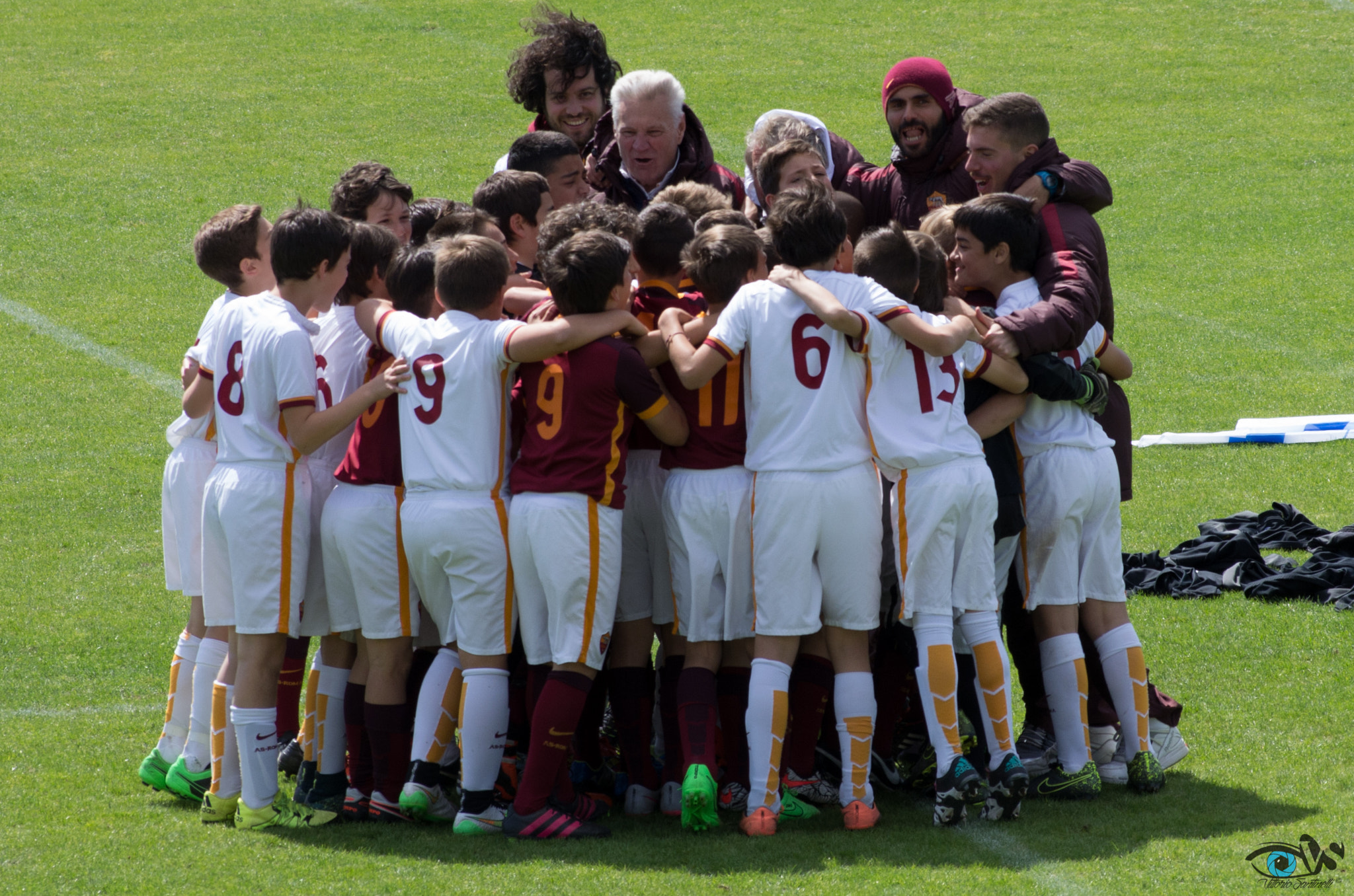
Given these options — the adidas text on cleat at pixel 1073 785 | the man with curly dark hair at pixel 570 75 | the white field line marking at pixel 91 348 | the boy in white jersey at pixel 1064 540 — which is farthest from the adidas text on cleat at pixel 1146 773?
the white field line marking at pixel 91 348

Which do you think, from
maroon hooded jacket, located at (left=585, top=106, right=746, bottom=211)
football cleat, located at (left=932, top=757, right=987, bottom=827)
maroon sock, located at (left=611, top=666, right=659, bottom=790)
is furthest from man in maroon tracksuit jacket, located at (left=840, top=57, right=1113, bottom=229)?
football cleat, located at (left=932, top=757, right=987, bottom=827)

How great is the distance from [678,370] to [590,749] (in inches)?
58.7

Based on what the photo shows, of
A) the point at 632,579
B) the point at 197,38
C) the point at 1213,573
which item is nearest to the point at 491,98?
the point at 197,38

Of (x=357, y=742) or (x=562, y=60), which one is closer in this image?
(x=357, y=742)

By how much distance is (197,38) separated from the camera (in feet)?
80.0

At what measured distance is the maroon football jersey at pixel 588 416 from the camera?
448 centimetres

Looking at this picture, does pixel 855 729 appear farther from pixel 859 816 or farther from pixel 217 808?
pixel 217 808

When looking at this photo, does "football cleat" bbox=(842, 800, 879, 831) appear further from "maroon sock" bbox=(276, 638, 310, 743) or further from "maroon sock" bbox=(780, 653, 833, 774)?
"maroon sock" bbox=(276, 638, 310, 743)

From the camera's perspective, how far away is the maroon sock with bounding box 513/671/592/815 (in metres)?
4.42

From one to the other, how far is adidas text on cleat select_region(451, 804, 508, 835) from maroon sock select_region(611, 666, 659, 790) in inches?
19.4

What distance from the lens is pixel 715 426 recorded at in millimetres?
4660

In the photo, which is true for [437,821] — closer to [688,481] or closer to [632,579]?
[632,579]

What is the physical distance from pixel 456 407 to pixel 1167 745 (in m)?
2.81

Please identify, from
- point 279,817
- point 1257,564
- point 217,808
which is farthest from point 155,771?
point 1257,564
